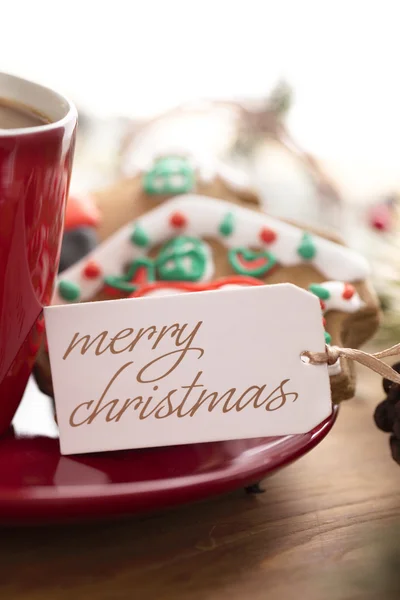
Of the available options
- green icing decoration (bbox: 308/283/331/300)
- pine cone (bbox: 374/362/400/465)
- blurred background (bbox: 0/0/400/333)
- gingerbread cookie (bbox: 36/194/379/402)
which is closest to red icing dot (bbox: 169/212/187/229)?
gingerbread cookie (bbox: 36/194/379/402)

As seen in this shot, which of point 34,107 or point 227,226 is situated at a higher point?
point 34,107

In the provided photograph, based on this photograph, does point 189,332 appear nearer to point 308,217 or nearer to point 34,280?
point 34,280

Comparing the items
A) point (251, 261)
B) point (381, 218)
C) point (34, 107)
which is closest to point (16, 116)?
point (34, 107)

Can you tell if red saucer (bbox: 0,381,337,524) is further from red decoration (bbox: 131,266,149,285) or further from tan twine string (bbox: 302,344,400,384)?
red decoration (bbox: 131,266,149,285)

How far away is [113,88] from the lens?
1.08 metres

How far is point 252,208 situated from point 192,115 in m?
0.45

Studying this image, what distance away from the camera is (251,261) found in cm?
63

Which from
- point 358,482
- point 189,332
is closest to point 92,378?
point 189,332

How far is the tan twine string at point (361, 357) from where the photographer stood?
0.46 m

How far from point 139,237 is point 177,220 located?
0.12ft

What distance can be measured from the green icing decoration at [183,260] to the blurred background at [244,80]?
41 centimetres

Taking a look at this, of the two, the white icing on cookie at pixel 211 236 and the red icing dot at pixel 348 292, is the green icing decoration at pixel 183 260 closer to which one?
the white icing on cookie at pixel 211 236

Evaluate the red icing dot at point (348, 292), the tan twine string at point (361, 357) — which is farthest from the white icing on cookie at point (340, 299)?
the tan twine string at point (361, 357)

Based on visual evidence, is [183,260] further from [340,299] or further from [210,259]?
[340,299]
